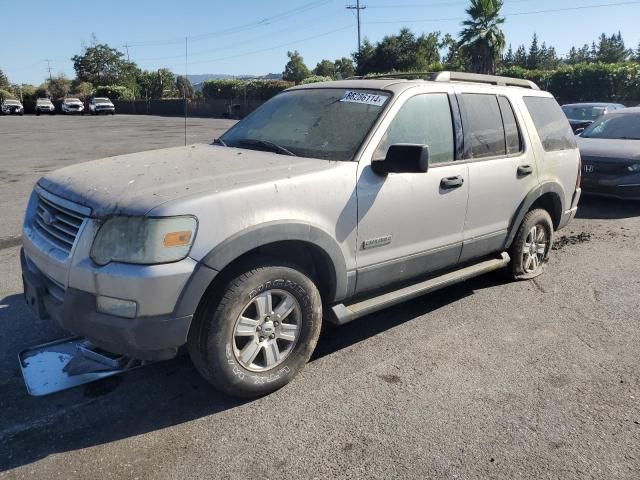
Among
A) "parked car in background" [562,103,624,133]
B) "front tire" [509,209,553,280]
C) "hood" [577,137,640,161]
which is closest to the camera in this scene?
"front tire" [509,209,553,280]

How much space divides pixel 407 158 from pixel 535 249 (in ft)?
8.56

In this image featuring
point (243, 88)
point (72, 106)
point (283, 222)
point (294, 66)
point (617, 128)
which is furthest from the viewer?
point (294, 66)

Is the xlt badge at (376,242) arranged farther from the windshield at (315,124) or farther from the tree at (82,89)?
the tree at (82,89)

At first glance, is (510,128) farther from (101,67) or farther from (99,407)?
(101,67)

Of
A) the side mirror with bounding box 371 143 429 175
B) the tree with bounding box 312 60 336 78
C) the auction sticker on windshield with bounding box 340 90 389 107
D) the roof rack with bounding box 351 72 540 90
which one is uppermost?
the tree with bounding box 312 60 336 78

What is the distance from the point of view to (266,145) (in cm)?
402

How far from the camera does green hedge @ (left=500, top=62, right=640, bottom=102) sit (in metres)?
28.5

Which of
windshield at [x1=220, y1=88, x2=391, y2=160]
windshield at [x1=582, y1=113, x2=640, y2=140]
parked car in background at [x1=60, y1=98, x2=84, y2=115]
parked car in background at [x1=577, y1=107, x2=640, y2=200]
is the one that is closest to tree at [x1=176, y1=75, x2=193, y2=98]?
windshield at [x1=220, y1=88, x2=391, y2=160]

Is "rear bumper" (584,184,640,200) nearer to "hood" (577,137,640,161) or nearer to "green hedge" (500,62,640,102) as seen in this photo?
"hood" (577,137,640,161)

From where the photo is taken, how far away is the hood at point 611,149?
863 centimetres

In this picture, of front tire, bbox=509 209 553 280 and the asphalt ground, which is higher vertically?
front tire, bbox=509 209 553 280

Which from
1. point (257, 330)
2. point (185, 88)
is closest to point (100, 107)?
point (185, 88)

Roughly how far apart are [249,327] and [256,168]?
3.15 ft

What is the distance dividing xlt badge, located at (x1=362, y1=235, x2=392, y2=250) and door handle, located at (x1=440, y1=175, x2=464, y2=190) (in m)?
0.64
